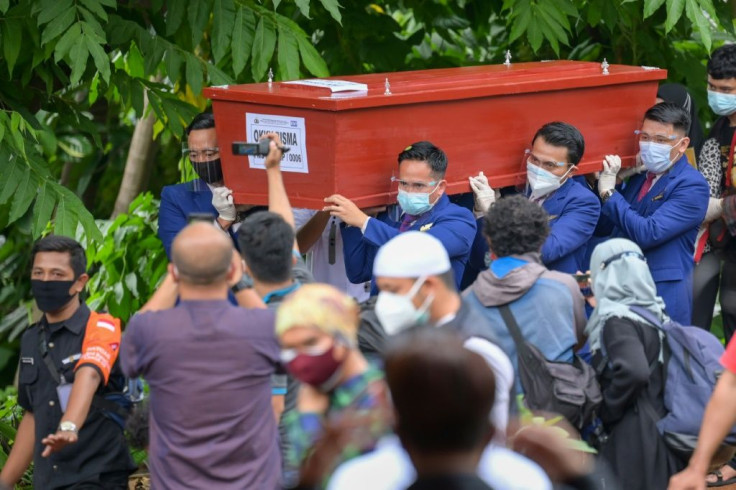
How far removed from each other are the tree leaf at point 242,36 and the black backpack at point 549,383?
7.21 ft

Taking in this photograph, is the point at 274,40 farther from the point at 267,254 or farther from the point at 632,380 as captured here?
the point at 632,380

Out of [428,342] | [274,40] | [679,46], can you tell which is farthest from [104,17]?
[679,46]

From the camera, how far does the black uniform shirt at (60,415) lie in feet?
15.9

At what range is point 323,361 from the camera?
350cm

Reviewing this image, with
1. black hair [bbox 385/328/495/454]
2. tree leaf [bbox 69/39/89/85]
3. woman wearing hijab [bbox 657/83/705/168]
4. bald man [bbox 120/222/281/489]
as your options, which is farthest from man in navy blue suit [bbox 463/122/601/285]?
black hair [bbox 385/328/495/454]

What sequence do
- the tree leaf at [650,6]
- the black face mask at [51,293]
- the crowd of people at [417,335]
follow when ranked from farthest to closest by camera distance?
the tree leaf at [650,6] < the black face mask at [51,293] < the crowd of people at [417,335]

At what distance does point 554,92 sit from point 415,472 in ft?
13.5

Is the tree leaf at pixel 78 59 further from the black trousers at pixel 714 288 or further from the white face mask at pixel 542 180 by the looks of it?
the black trousers at pixel 714 288

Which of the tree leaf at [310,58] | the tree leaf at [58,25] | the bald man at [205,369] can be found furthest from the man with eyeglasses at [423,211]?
the bald man at [205,369]

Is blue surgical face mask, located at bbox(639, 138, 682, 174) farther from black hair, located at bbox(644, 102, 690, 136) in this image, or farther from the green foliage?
the green foliage

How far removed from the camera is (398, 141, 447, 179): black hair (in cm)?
568

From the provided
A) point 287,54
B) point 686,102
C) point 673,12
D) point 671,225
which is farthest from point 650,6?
point 287,54

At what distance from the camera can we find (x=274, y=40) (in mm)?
6215

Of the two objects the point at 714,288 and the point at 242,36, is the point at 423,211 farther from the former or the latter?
the point at 714,288
